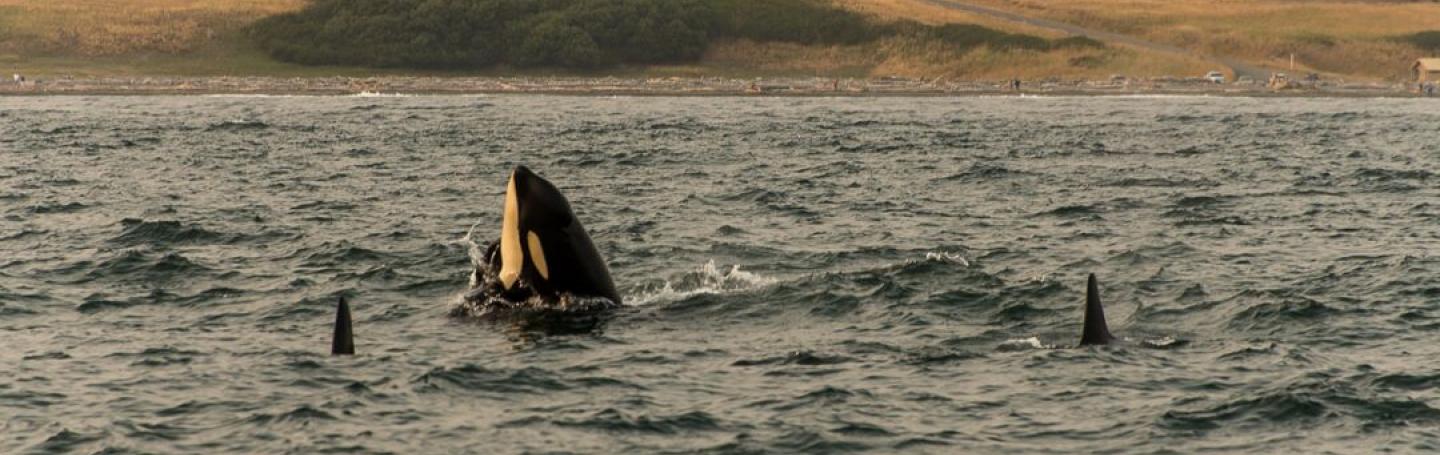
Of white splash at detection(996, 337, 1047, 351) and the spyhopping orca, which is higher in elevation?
the spyhopping orca

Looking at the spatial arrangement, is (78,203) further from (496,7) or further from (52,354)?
(496,7)

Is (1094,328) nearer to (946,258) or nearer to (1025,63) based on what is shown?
(946,258)

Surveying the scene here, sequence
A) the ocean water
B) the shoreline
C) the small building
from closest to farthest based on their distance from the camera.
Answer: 1. the ocean water
2. the shoreline
3. the small building

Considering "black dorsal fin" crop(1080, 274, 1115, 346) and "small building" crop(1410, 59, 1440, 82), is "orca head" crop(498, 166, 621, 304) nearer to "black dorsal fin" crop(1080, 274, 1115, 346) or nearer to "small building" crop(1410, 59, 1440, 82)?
"black dorsal fin" crop(1080, 274, 1115, 346)

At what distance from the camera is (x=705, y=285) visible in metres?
30.5

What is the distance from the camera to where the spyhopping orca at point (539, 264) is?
2583cm

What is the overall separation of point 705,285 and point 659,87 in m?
120

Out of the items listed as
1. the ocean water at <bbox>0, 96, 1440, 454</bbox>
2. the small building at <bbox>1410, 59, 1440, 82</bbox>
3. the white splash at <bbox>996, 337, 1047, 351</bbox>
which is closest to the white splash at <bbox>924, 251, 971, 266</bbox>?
the ocean water at <bbox>0, 96, 1440, 454</bbox>

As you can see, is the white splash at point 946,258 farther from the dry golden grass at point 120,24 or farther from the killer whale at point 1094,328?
the dry golden grass at point 120,24

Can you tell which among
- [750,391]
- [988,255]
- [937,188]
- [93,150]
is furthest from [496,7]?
[750,391]

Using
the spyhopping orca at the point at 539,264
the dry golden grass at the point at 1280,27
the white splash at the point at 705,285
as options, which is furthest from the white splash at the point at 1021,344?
the dry golden grass at the point at 1280,27

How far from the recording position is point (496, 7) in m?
183

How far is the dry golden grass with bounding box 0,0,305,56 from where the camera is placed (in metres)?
167

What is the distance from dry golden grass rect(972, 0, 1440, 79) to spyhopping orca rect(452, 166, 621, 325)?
509 feet
